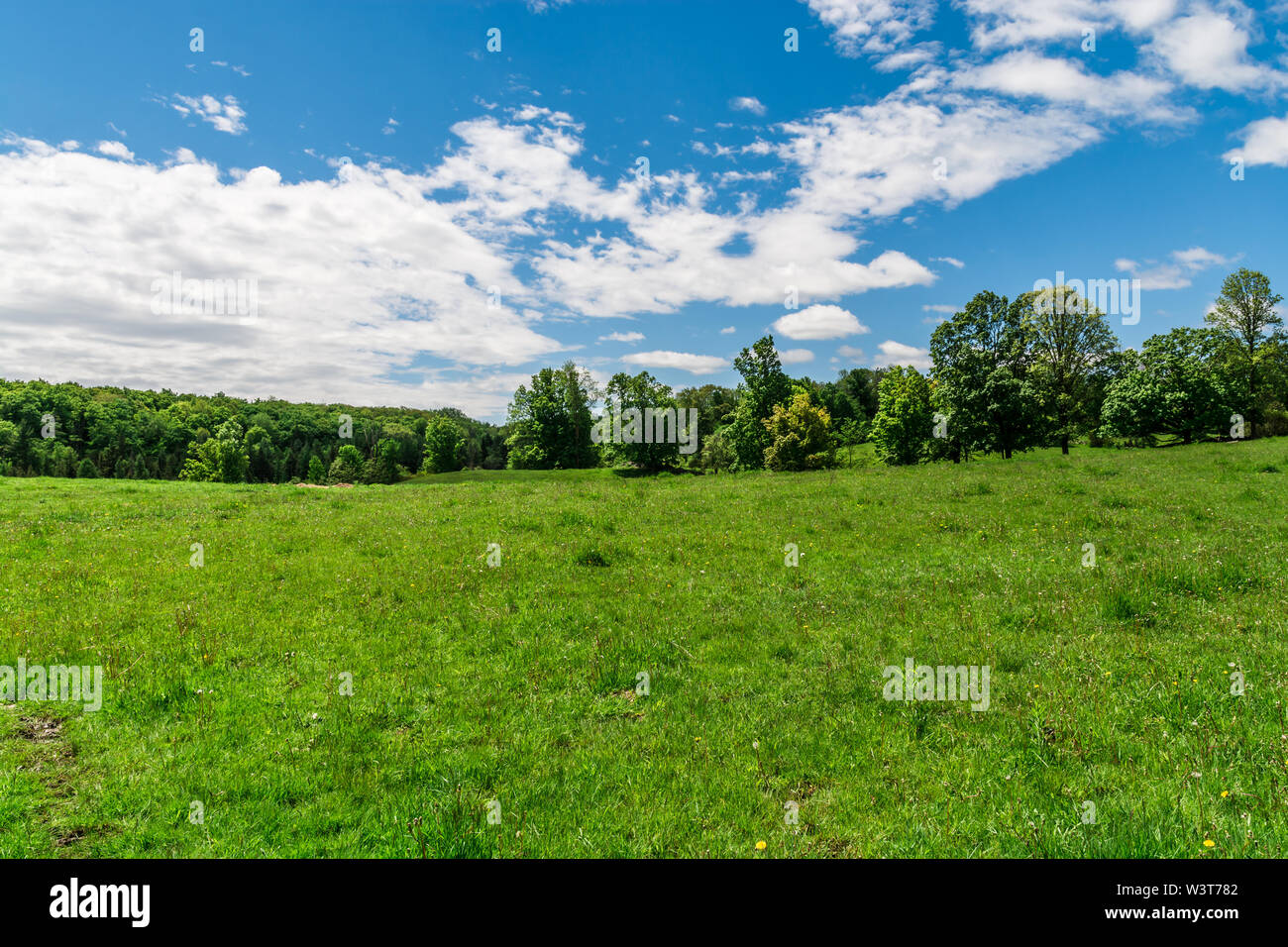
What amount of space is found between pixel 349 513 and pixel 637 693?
1764cm

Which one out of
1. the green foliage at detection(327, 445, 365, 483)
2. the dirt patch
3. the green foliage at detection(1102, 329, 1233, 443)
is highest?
the green foliage at detection(1102, 329, 1233, 443)

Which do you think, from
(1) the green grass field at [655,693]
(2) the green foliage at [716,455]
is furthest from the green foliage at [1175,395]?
(1) the green grass field at [655,693]

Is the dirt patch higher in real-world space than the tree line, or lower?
lower

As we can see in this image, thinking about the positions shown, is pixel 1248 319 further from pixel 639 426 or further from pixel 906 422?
pixel 639 426

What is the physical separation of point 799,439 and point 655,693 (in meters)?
59.4

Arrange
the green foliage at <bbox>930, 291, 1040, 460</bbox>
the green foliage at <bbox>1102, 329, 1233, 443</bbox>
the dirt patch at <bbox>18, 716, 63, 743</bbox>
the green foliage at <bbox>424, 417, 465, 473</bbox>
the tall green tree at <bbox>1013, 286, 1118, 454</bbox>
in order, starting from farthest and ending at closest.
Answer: the green foliage at <bbox>424, 417, 465, 473</bbox> < the green foliage at <bbox>1102, 329, 1233, 443</bbox> < the tall green tree at <bbox>1013, 286, 1118, 454</bbox> < the green foliage at <bbox>930, 291, 1040, 460</bbox> < the dirt patch at <bbox>18, 716, 63, 743</bbox>

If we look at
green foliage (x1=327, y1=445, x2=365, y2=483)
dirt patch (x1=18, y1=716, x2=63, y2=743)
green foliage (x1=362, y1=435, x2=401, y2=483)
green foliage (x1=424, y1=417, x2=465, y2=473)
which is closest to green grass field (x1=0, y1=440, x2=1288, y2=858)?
dirt patch (x1=18, y1=716, x2=63, y2=743)

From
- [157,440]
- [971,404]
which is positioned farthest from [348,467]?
[971,404]

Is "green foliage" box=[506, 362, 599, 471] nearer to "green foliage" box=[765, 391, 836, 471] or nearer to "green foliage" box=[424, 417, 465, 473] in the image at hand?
"green foliage" box=[765, 391, 836, 471]

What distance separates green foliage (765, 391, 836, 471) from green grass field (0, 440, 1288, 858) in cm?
4761

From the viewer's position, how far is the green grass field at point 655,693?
528 cm

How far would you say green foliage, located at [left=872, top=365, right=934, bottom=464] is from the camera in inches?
2475

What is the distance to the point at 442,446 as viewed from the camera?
132000 millimetres
